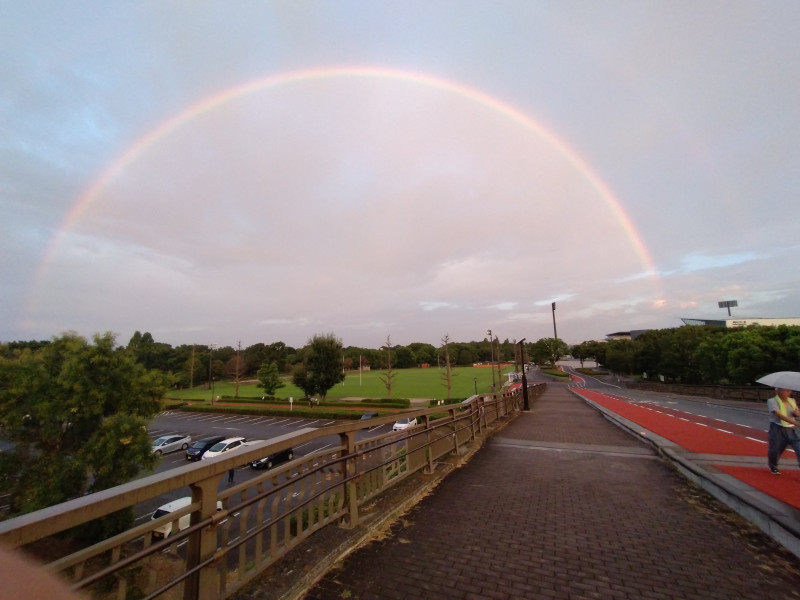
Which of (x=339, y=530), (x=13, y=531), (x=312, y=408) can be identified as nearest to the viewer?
(x=13, y=531)

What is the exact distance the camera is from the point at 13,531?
1330 mm

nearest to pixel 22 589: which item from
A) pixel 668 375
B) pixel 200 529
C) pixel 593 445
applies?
pixel 200 529

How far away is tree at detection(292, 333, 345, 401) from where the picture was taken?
41750mm

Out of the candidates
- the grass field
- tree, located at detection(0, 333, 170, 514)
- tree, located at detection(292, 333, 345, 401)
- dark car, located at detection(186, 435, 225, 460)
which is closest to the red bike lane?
tree, located at detection(0, 333, 170, 514)

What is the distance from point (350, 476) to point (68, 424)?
1729 cm

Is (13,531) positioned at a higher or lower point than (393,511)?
higher

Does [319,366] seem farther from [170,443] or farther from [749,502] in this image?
[749,502]

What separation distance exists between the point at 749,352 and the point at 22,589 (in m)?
45.0

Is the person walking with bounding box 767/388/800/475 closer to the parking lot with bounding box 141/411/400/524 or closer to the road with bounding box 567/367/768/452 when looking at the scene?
the road with bounding box 567/367/768/452

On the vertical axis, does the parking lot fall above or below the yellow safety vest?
below

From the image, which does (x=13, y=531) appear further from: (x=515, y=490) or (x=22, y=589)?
(x=515, y=490)

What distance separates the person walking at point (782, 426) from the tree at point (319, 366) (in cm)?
3886

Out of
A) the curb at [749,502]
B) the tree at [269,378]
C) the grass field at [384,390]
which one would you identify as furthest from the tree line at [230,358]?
the curb at [749,502]

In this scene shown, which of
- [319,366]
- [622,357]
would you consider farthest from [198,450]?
A: [622,357]
